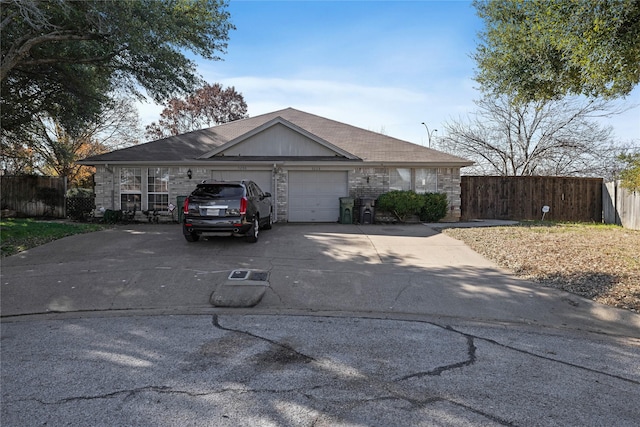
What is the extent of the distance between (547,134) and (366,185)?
48.8 ft

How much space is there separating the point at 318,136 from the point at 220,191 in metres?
8.52

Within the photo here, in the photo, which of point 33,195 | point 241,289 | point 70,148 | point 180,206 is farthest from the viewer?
point 70,148

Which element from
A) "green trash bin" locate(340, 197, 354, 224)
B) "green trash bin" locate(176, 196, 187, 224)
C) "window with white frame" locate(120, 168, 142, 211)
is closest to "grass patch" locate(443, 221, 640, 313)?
"green trash bin" locate(340, 197, 354, 224)

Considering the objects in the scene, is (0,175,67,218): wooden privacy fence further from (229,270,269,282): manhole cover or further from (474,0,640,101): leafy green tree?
(474,0,640,101): leafy green tree

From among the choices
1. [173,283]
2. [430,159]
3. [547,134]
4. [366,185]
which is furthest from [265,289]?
[547,134]

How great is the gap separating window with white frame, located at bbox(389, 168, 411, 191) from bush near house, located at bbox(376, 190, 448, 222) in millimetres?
469

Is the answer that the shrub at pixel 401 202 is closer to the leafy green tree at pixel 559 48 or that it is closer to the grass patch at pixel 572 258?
the grass patch at pixel 572 258

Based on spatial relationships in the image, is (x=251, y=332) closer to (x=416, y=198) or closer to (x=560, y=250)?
(x=560, y=250)

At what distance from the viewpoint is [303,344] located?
4.72m

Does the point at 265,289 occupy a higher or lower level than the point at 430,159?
lower

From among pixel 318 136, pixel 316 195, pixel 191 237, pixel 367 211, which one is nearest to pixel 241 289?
pixel 191 237

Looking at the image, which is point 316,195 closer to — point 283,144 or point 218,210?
point 283,144

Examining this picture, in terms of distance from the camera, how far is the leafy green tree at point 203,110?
42303 millimetres

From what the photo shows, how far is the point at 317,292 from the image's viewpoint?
718 centimetres
